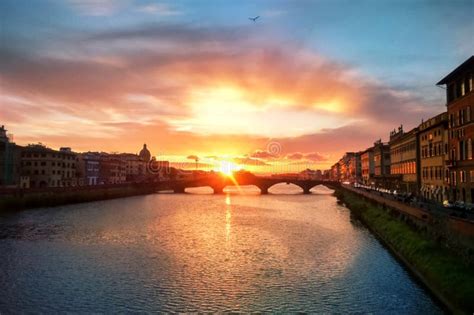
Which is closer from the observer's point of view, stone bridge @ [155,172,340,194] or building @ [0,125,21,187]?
building @ [0,125,21,187]

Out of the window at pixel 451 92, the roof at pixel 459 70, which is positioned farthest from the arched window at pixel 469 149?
the roof at pixel 459 70

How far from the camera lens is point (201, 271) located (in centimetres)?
3578

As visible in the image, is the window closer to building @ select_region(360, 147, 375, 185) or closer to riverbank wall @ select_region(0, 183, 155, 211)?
riverbank wall @ select_region(0, 183, 155, 211)

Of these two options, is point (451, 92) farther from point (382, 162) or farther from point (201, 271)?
point (382, 162)

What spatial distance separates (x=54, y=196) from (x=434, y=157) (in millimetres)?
77151

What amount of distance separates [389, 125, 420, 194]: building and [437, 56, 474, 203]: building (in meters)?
21.4

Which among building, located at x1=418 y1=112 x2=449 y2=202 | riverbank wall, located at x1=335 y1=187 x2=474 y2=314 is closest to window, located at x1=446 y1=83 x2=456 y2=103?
building, located at x1=418 y1=112 x2=449 y2=202

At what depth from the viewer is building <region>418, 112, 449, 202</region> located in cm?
6425

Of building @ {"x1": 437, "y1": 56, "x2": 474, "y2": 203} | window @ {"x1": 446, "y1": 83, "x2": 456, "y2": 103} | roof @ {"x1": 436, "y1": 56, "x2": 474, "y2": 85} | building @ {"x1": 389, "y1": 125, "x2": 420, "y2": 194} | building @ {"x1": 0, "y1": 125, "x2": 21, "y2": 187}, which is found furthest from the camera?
building @ {"x1": 0, "y1": 125, "x2": 21, "y2": 187}

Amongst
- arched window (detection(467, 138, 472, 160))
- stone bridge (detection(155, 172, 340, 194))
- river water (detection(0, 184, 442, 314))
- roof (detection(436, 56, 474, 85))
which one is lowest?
river water (detection(0, 184, 442, 314))

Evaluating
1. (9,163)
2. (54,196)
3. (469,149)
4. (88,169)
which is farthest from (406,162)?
(88,169)

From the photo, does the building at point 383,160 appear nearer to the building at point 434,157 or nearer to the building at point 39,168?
the building at point 434,157

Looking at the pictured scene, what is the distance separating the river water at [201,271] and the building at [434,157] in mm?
→ 13975

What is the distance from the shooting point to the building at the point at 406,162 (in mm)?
82250
